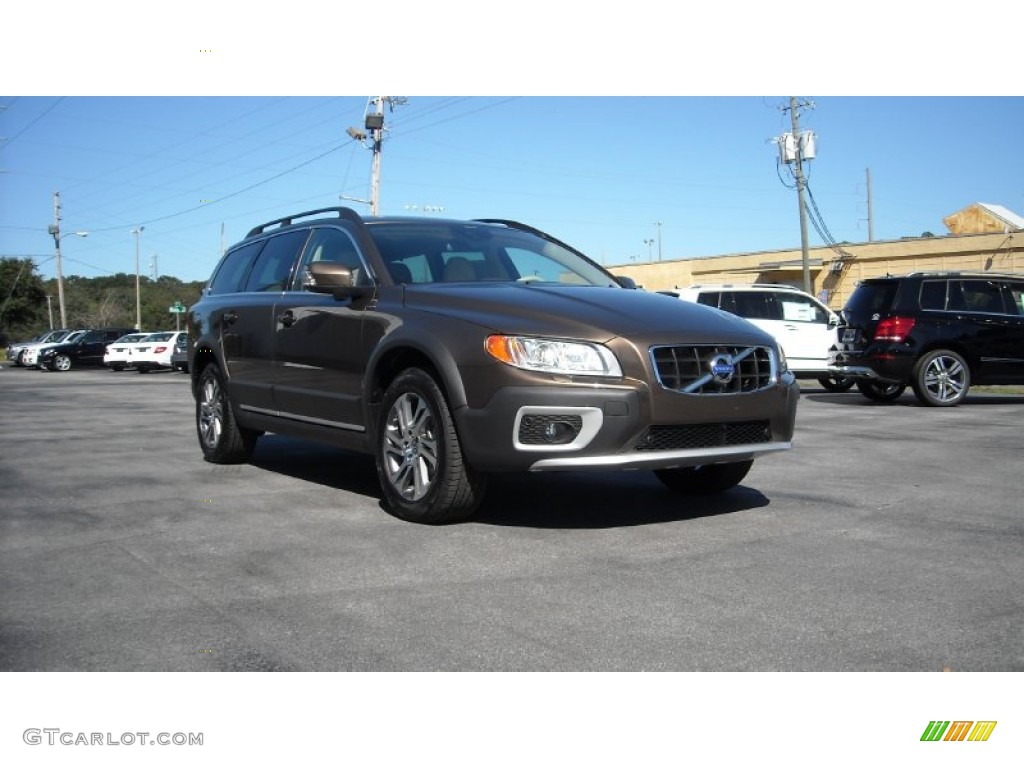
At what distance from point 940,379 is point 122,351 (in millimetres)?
31301

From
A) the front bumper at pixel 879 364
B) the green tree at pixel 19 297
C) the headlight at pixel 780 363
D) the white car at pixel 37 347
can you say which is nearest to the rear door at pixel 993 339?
the front bumper at pixel 879 364

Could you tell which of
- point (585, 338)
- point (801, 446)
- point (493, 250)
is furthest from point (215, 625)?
point (801, 446)

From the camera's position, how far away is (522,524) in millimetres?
5227

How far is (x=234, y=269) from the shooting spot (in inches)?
313

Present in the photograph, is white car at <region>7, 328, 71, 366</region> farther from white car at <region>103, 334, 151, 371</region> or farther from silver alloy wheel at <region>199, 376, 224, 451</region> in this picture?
silver alloy wheel at <region>199, 376, 224, 451</region>

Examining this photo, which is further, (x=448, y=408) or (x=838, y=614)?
(x=448, y=408)

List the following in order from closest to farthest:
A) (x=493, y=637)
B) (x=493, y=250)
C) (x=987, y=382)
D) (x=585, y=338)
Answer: (x=493, y=637) < (x=585, y=338) < (x=493, y=250) < (x=987, y=382)

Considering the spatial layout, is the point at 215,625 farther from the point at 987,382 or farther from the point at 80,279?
the point at 80,279

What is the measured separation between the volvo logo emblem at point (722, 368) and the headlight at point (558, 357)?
560mm

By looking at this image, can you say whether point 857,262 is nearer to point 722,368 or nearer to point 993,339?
point 993,339

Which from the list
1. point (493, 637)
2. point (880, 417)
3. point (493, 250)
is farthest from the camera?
point (880, 417)

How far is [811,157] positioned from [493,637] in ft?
115
